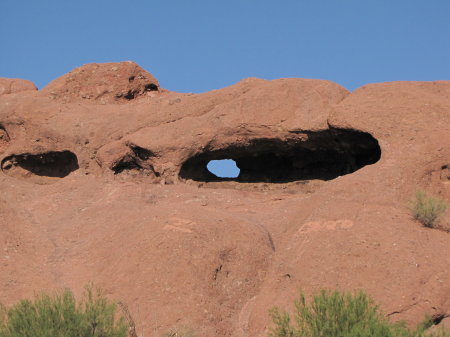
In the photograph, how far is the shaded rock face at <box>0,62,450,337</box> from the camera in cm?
1509

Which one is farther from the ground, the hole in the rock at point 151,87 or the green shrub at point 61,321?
the hole in the rock at point 151,87

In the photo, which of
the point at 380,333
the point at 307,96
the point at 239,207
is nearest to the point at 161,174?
the point at 239,207

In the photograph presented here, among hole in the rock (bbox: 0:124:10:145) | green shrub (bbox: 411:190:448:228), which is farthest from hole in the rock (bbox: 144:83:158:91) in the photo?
green shrub (bbox: 411:190:448:228)

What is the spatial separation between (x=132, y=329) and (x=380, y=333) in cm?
434

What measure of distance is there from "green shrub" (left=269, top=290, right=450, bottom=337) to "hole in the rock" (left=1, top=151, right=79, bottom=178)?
31.9 feet

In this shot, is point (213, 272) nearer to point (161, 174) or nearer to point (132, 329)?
point (132, 329)

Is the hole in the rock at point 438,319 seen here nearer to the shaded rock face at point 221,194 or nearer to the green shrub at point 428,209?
the shaded rock face at point 221,194

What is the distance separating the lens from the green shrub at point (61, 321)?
43.0 ft

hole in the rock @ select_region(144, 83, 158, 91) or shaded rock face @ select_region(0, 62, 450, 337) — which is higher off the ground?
hole in the rock @ select_region(144, 83, 158, 91)

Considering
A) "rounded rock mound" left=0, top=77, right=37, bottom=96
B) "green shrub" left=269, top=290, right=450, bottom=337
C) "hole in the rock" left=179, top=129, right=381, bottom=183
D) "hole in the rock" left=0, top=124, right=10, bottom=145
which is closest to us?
"green shrub" left=269, top=290, right=450, bottom=337

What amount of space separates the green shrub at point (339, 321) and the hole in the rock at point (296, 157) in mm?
6064

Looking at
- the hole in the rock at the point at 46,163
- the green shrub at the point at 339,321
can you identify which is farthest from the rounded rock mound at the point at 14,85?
the green shrub at the point at 339,321

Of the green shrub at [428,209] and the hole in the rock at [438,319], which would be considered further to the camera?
the green shrub at [428,209]

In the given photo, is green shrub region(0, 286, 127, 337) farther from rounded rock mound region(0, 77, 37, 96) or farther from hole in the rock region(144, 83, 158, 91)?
rounded rock mound region(0, 77, 37, 96)
